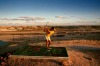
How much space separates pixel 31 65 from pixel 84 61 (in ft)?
15.5

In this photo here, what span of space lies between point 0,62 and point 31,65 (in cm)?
297

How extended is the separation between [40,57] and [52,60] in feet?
3.48

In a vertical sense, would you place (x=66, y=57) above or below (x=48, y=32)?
below

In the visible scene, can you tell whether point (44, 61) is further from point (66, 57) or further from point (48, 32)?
point (48, 32)

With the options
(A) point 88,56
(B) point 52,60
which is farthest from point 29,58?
(A) point 88,56

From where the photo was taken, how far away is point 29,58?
13.7 meters

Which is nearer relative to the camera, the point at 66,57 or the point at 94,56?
the point at 66,57

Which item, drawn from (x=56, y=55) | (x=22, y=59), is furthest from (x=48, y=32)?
(x=22, y=59)

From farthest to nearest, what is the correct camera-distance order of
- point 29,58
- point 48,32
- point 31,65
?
1. point 48,32
2. point 29,58
3. point 31,65

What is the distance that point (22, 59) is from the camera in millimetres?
13758

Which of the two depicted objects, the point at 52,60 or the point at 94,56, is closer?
the point at 52,60

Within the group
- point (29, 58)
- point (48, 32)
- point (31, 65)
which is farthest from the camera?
point (48, 32)

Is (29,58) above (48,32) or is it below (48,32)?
below

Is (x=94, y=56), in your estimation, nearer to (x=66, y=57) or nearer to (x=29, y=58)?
(x=66, y=57)
